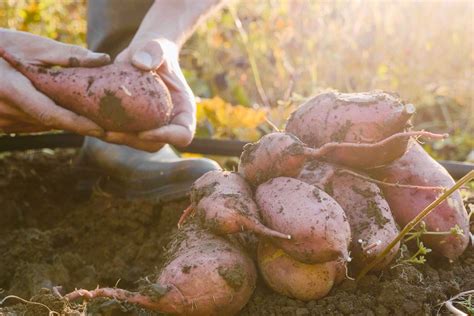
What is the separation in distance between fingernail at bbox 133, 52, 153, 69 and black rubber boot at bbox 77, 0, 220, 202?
54cm

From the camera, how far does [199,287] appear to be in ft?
4.66

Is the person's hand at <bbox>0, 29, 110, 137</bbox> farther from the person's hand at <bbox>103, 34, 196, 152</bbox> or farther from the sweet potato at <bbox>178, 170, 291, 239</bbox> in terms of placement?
the sweet potato at <bbox>178, 170, 291, 239</bbox>

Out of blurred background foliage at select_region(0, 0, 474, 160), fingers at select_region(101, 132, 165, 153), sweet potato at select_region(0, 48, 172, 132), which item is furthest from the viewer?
blurred background foliage at select_region(0, 0, 474, 160)

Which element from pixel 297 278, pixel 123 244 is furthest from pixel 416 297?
pixel 123 244

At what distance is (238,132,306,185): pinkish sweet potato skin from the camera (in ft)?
4.96

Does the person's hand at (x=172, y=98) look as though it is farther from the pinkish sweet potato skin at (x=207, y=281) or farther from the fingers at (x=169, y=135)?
the pinkish sweet potato skin at (x=207, y=281)

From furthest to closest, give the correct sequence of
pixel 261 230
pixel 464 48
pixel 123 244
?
pixel 464 48 → pixel 123 244 → pixel 261 230

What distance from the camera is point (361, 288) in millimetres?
1536

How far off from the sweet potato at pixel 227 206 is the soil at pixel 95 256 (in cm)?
19

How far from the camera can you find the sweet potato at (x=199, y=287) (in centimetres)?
141

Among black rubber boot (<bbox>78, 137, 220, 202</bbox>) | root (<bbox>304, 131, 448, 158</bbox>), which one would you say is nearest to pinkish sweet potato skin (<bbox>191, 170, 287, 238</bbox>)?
root (<bbox>304, 131, 448, 158</bbox>)

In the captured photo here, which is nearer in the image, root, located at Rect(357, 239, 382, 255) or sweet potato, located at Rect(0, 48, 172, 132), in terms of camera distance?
root, located at Rect(357, 239, 382, 255)

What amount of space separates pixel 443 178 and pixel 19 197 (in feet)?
5.86

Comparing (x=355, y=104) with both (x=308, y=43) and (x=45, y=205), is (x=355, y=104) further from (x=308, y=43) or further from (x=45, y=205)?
(x=308, y=43)
